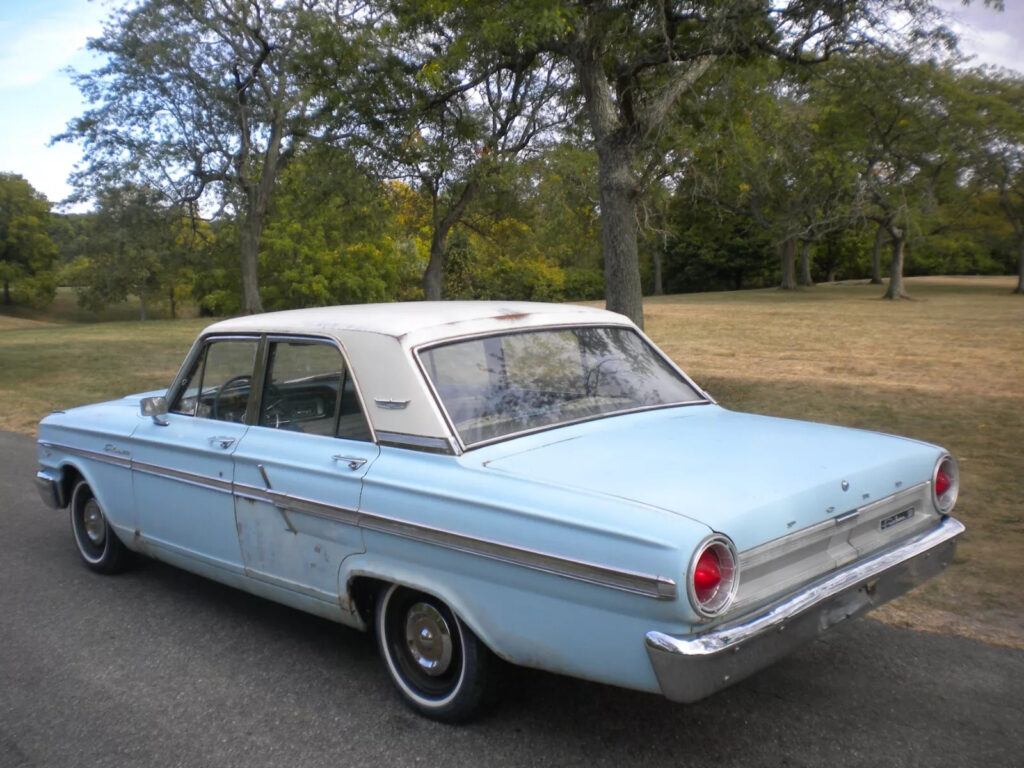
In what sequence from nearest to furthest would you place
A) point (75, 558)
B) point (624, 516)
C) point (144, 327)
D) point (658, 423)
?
point (624, 516) < point (658, 423) < point (75, 558) < point (144, 327)

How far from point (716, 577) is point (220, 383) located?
113 inches

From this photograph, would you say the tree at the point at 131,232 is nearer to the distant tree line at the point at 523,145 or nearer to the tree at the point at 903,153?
the distant tree line at the point at 523,145

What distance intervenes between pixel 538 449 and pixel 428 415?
44cm

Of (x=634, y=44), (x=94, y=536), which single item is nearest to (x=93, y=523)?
(x=94, y=536)

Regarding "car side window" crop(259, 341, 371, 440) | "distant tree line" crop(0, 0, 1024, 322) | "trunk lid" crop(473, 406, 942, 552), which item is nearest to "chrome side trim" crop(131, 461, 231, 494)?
"car side window" crop(259, 341, 371, 440)

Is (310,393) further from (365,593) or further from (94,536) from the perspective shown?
(94,536)

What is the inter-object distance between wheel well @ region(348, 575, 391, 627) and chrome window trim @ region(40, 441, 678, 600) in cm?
27

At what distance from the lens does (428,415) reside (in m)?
3.56

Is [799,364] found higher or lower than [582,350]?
lower

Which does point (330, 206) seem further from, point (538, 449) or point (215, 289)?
point (215, 289)

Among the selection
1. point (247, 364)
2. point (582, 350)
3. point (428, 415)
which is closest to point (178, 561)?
point (247, 364)

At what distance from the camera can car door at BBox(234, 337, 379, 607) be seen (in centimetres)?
373

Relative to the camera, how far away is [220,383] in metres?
4.69

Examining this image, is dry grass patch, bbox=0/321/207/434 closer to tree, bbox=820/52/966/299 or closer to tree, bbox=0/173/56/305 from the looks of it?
tree, bbox=820/52/966/299
